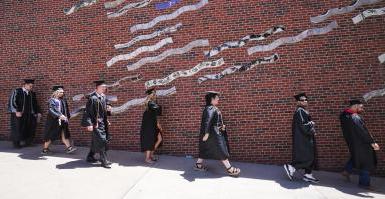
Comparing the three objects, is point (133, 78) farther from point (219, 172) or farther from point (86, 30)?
point (219, 172)

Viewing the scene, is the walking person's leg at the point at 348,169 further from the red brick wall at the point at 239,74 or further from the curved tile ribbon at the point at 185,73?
the curved tile ribbon at the point at 185,73

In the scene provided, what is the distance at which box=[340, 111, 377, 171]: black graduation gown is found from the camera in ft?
22.8

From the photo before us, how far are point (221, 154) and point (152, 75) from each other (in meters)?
2.82

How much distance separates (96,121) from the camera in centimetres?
748

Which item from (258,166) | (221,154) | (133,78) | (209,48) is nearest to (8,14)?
(133,78)

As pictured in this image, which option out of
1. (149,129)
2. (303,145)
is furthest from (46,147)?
(303,145)

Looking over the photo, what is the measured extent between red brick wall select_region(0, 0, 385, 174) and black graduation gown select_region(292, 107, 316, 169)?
0.97 m

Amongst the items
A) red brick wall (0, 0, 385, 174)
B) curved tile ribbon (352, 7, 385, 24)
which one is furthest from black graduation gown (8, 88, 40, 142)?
curved tile ribbon (352, 7, 385, 24)

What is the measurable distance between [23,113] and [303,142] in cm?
667

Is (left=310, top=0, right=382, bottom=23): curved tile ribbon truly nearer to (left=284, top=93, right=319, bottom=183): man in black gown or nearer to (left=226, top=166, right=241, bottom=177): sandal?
(left=284, top=93, right=319, bottom=183): man in black gown

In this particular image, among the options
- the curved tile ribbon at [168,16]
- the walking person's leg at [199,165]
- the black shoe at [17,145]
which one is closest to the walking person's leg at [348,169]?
the walking person's leg at [199,165]

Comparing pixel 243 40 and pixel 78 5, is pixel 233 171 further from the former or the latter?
pixel 78 5

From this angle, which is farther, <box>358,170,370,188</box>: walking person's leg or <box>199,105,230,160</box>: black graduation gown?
<box>199,105,230,160</box>: black graduation gown

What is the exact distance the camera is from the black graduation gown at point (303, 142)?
7039mm
